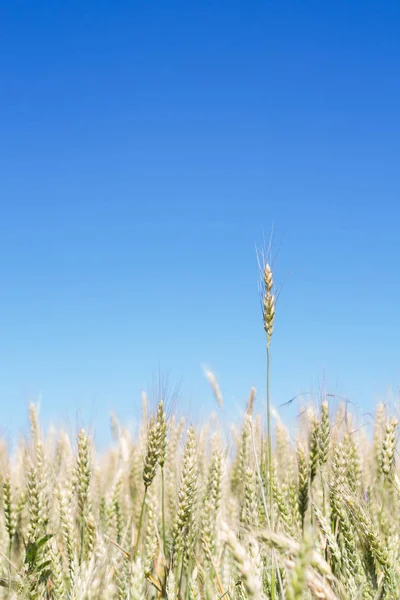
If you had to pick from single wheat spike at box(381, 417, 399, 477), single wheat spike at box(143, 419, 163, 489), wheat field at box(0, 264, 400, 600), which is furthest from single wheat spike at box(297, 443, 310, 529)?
single wheat spike at box(143, 419, 163, 489)

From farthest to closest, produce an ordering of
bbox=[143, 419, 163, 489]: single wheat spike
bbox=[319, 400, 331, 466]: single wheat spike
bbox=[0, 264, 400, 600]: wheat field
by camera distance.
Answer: bbox=[319, 400, 331, 466]: single wheat spike, bbox=[143, 419, 163, 489]: single wheat spike, bbox=[0, 264, 400, 600]: wheat field

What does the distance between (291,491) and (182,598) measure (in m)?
1.01

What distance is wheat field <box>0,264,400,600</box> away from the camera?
7.55 ft

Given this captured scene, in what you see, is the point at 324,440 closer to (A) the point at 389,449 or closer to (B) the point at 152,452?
(A) the point at 389,449

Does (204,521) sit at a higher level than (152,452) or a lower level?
lower

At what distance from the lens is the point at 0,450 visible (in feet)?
13.7

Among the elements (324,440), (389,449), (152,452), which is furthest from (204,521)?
(389,449)

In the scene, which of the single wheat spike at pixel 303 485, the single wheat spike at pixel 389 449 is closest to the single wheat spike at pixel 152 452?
the single wheat spike at pixel 303 485

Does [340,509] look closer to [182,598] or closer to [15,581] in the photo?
[182,598]

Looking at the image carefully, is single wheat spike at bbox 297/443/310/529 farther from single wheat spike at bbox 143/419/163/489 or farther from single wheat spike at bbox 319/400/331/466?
single wheat spike at bbox 143/419/163/489

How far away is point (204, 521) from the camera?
3186mm

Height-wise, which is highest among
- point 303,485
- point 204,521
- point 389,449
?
point 389,449

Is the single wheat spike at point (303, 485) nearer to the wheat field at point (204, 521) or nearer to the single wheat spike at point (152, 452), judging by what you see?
the wheat field at point (204, 521)

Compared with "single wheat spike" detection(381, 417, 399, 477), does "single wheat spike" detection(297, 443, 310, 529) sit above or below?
below
